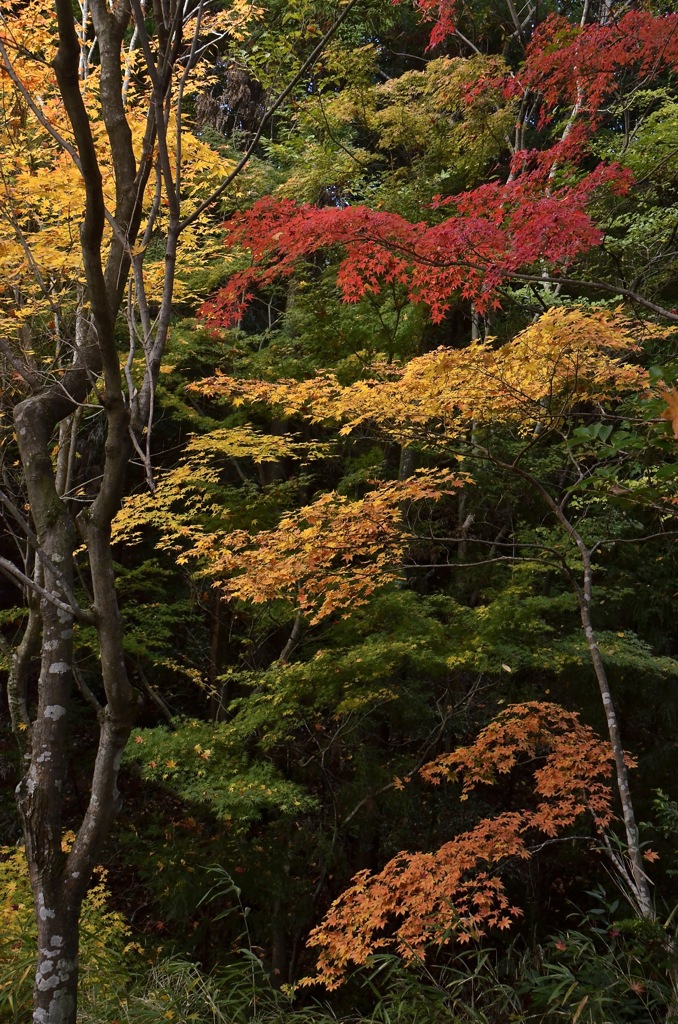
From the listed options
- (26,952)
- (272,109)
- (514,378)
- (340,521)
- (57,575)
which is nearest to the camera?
(272,109)

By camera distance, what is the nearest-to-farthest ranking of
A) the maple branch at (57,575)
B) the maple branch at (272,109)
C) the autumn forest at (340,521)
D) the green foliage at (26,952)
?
the maple branch at (272,109), the maple branch at (57,575), the autumn forest at (340,521), the green foliage at (26,952)

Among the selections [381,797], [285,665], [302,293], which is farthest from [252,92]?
[381,797]

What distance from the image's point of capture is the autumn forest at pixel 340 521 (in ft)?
9.90

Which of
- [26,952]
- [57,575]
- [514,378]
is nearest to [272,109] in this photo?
[57,575]

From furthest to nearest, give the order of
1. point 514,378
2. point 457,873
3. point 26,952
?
point 514,378, point 457,873, point 26,952

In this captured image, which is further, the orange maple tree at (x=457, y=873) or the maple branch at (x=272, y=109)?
the orange maple tree at (x=457, y=873)

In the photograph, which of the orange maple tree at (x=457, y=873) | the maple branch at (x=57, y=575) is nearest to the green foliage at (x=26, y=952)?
the orange maple tree at (x=457, y=873)

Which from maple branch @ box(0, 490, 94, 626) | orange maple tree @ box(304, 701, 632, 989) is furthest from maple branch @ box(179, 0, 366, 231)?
orange maple tree @ box(304, 701, 632, 989)

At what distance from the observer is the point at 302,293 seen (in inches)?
364

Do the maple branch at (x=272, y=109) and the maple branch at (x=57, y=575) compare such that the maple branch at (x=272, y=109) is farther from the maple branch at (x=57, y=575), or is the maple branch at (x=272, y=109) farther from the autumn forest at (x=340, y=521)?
the maple branch at (x=57, y=575)

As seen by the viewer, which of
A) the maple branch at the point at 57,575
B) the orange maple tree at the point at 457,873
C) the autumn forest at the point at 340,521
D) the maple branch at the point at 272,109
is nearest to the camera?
the maple branch at the point at 272,109

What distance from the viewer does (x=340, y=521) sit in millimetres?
5621

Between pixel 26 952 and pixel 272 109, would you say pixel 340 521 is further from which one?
pixel 272 109

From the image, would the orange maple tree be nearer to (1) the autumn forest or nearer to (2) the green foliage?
(1) the autumn forest
